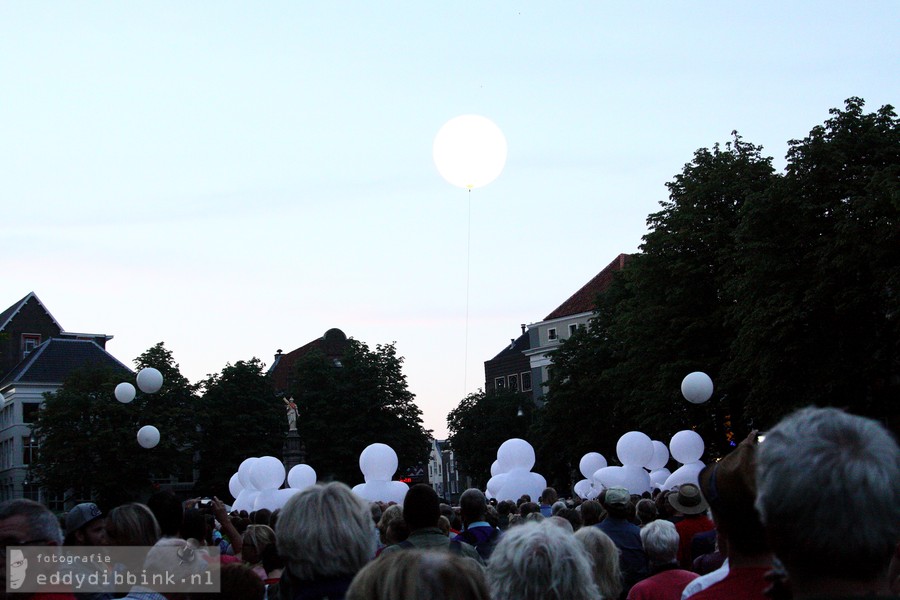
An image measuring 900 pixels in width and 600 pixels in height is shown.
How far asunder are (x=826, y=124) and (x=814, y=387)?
822 cm

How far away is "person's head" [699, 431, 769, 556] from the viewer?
128 inches

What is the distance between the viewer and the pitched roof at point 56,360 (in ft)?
261

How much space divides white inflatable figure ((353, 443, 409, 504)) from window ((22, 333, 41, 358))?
6962cm

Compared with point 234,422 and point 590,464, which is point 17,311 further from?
point 590,464

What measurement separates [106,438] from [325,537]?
59822 mm

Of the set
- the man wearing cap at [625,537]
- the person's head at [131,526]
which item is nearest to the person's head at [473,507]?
the man wearing cap at [625,537]

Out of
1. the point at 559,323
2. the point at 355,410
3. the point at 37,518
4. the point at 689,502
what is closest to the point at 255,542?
the point at 37,518

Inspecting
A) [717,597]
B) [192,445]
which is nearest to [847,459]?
[717,597]

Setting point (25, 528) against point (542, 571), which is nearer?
point (542, 571)

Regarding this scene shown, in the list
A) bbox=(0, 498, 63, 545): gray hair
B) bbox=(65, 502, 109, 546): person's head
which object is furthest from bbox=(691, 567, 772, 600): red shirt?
bbox=(65, 502, 109, 546): person's head

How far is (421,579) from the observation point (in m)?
2.81

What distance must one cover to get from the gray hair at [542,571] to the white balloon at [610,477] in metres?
18.5

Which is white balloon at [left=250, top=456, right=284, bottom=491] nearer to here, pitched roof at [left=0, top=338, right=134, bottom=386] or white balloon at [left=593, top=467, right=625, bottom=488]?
white balloon at [left=593, top=467, right=625, bottom=488]

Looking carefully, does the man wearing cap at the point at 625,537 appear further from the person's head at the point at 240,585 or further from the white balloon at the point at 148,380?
the white balloon at the point at 148,380
